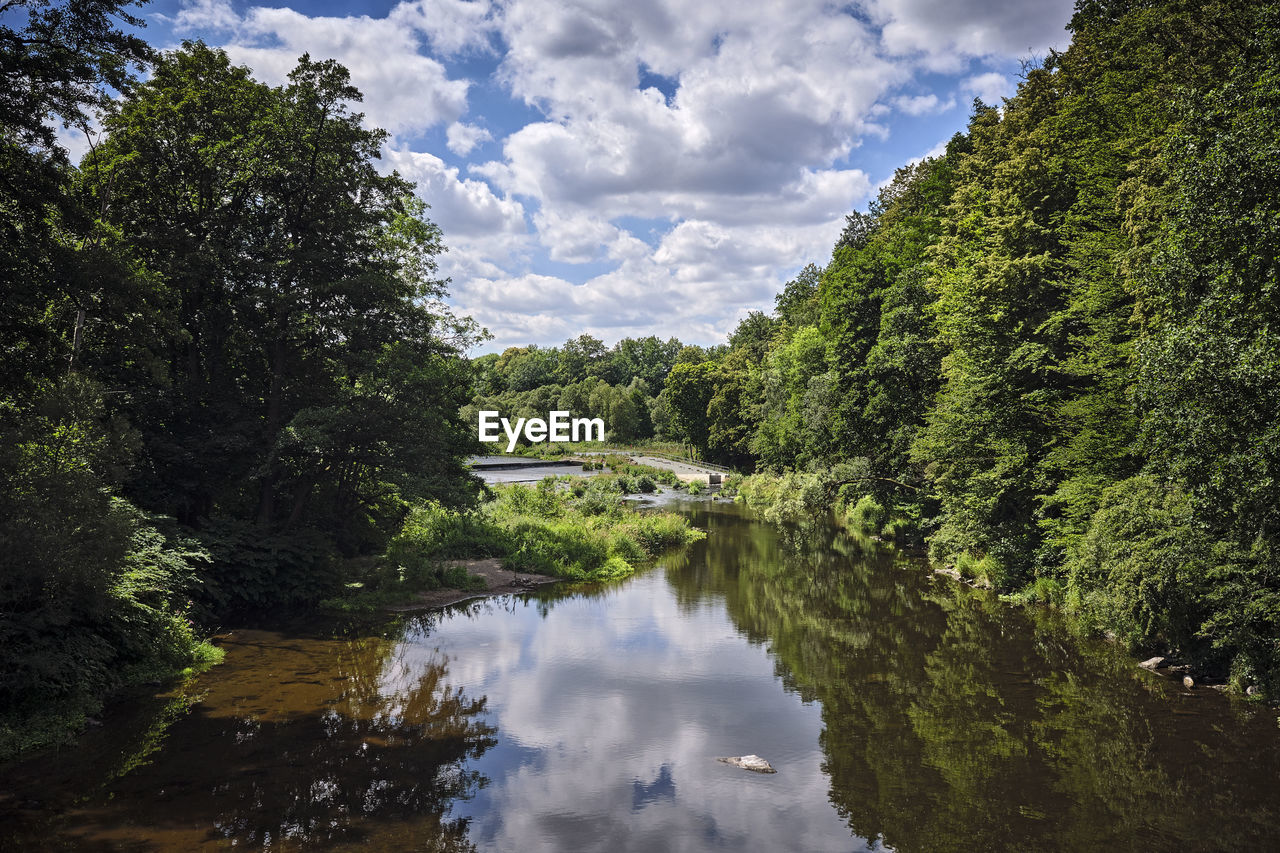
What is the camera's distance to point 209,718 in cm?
1374

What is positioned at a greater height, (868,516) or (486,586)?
(868,516)

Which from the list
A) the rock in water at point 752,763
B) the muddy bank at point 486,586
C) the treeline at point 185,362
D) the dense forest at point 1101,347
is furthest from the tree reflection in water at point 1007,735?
the treeline at point 185,362

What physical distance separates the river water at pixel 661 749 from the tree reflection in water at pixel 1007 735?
0.18 ft

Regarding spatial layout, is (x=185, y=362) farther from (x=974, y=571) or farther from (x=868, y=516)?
(x=868, y=516)

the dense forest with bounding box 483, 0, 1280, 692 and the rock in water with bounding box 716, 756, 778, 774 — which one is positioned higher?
the dense forest with bounding box 483, 0, 1280, 692

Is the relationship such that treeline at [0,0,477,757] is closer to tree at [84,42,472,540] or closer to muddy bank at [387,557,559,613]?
tree at [84,42,472,540]

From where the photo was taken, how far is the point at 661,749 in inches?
527

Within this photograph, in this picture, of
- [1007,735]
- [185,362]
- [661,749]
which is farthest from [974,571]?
[185,362]

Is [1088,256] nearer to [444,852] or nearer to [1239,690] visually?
[1239,690]

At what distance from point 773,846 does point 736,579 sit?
18.9 m

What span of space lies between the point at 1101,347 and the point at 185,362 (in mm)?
26959

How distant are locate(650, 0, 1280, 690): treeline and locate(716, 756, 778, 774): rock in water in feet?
30.5

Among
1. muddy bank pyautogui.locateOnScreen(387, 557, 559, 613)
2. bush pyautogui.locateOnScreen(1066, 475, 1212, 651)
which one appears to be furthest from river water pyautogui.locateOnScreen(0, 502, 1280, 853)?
muddy bank pyautogui.locateOnScreen(387, 557, 559, 613)

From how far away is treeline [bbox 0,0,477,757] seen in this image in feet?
41.8
